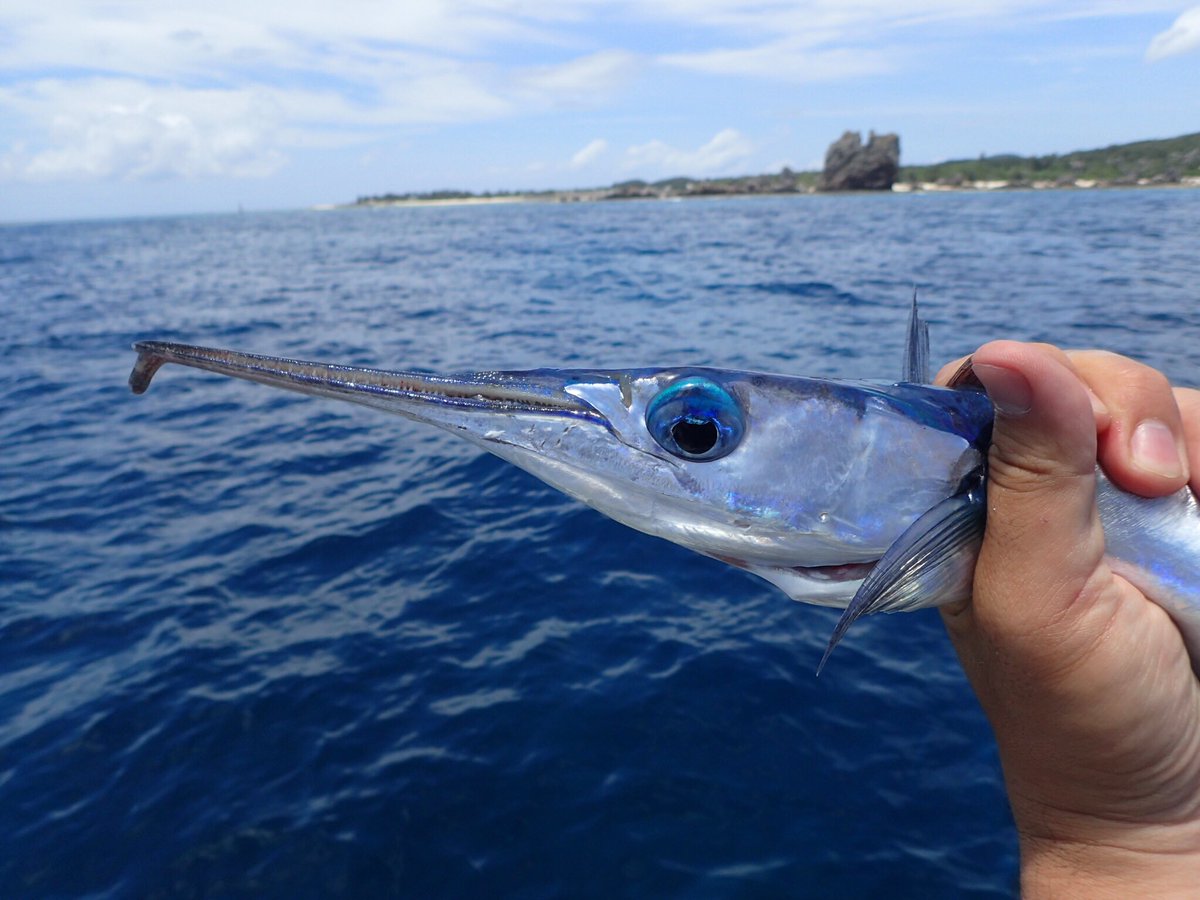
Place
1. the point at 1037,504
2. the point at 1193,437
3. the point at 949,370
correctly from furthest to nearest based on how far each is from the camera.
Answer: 1. the point at 949,370
2. the point at 1193,437
3. the point at 1037,504

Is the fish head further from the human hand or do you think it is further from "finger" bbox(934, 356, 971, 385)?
"finger" bbox(934, 356, 971, 385)

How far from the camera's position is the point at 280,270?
34.6 meters

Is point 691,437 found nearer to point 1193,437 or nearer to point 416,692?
point 1193,437

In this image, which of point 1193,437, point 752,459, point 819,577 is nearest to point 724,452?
point 752,459

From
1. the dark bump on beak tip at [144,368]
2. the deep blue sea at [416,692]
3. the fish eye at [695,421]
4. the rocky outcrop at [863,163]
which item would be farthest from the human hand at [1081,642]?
the rocky outcrop at [863,163]

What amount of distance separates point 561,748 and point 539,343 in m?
11.5

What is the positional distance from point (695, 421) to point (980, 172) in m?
121

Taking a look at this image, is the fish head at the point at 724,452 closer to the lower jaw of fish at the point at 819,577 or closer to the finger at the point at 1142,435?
the lower jaw of fish at the point at 819,577

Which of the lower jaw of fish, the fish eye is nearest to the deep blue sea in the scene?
the lower jaw of fish

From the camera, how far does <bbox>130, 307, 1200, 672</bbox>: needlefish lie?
1.63 metres

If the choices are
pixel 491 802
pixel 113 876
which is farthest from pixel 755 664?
pixel 113 876

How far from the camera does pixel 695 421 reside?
1651mm

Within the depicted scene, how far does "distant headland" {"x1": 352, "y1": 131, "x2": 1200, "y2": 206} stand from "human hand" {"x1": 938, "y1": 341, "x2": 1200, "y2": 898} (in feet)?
304

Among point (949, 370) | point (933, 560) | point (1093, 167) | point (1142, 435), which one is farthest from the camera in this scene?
point (1093, 167)
